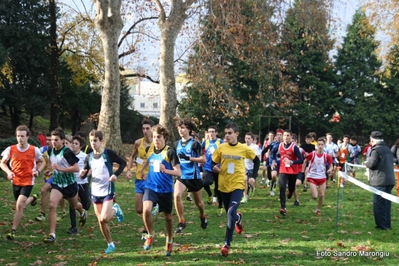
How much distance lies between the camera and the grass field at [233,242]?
7438 mm

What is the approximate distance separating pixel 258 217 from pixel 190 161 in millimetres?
2644

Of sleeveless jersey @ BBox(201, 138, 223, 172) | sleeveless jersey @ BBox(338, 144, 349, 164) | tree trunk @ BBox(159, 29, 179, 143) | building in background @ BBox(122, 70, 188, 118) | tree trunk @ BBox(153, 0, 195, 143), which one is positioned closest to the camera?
sleeveless jersey @ BBox(201, 138, 223, 172)

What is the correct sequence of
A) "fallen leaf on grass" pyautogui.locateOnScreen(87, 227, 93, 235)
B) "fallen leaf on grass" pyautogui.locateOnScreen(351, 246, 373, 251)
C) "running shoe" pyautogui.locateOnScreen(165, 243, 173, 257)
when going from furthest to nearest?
"fallen leaf on grass" pyautogui.locateOnScreen(87, 227, 93, 235)
"fallen leaf on grass" pyautogui.locateOnScreen(351, 246, 373, 251)
"running shoe" pyautogui.locateOnScreen(165, 243, 173, 257)

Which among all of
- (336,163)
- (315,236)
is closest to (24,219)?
(315,236)

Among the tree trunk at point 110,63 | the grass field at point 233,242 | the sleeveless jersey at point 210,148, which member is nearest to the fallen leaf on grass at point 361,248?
the grass field at point 233,242

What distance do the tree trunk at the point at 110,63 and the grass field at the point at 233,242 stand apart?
10827 millimetres

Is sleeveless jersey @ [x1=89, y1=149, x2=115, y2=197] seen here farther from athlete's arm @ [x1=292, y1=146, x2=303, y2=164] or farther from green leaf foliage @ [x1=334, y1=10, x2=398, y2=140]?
green leaf foliage @ [x1=334, y1=10, x2=398, y2=140]

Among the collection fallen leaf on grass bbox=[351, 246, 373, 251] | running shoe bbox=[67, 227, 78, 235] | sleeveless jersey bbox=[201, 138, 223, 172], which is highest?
sleeveless jersey bbox=[201, 138, 223, 172]

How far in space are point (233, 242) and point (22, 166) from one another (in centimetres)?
392

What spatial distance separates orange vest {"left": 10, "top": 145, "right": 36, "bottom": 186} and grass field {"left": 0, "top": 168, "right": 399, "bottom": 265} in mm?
1012

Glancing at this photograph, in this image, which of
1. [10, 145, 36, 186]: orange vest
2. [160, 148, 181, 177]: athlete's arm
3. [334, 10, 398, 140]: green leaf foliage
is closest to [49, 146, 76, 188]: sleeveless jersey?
[10, 145, 36, 186]: orange vest

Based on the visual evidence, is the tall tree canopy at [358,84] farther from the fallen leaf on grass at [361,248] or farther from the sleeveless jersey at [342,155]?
the fallen leaf on grass at [361,248]

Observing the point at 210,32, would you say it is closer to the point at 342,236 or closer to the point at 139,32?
the point at 139,32

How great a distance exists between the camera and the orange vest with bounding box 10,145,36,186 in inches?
356
